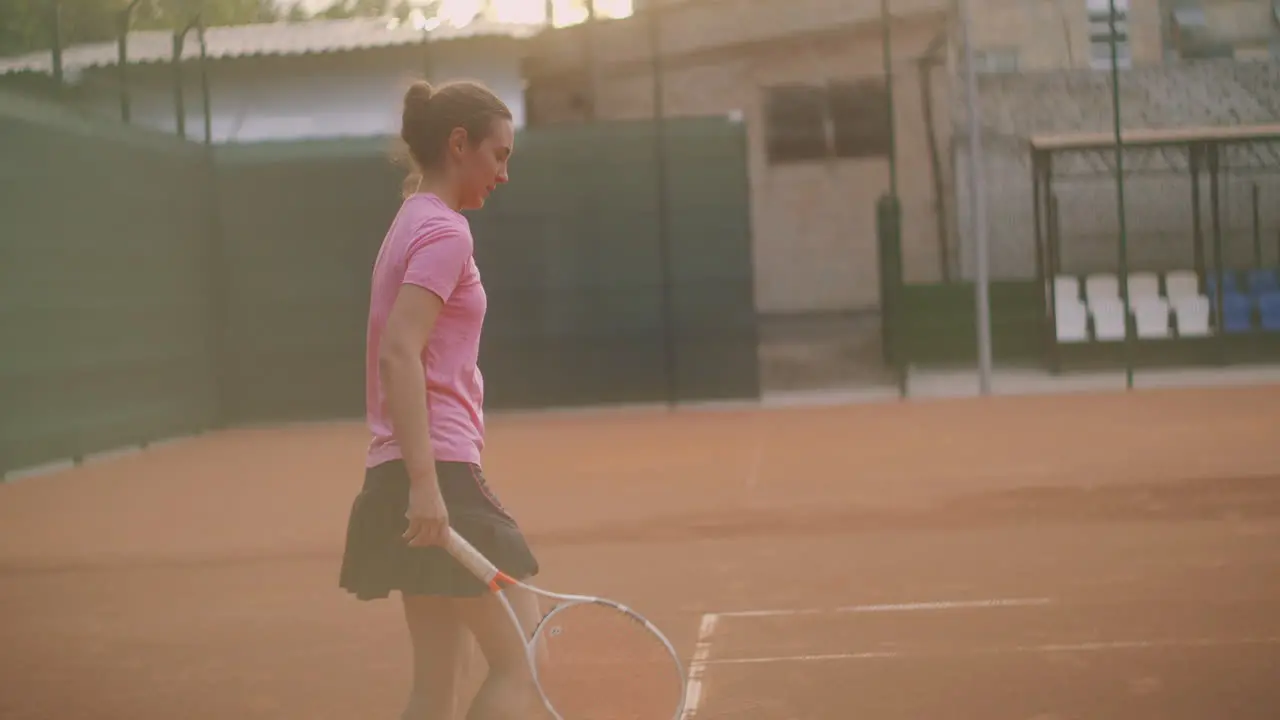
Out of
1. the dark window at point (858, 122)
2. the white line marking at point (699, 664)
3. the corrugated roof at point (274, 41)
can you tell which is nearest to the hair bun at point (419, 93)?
the white line marking at point (699, 664)

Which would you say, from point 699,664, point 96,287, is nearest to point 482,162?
point 699,664

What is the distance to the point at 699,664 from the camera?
4676mm

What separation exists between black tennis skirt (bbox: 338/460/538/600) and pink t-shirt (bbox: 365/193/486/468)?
0.04 metres

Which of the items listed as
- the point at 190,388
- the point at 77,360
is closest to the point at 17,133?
the point at 77,360

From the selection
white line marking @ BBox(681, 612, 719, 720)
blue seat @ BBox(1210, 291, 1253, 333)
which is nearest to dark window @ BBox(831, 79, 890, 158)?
blue seat @ BBox(1210, 291, 1253, 333)

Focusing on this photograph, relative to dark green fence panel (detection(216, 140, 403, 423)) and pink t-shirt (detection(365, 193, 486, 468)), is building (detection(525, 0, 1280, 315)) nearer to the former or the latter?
dark green fence panel (detection(216, 140, 403, 423))

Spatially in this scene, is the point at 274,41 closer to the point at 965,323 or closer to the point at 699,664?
the point at 965,323

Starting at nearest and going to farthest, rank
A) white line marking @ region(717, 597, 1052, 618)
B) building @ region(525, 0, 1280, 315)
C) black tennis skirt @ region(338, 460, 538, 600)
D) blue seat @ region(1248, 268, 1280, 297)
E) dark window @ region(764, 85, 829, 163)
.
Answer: black tennis skirt @ region(338, 460, 538, 600)
white line marking @ region(717, 597, 1052, 618)
blue seat @ region(1248, 268, 1280, 297)
building @ region(525, 0, 1280, 315)
dark window @ region(764, 85, 829, 163)

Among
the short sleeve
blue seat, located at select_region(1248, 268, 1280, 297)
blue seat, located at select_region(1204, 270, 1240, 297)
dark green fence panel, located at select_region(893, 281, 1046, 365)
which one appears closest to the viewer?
the short sleeve

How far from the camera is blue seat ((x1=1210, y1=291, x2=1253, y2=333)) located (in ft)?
54.0

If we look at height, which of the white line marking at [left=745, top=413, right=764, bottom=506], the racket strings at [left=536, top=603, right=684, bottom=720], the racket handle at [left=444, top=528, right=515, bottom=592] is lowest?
the white line marking at [left=745, top=413, right=764, bottom=506]

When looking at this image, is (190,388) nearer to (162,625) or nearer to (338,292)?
(338,292)

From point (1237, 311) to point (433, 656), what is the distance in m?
15.2

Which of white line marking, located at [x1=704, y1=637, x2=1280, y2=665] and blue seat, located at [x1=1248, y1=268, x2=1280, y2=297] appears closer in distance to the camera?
white line marking, located at [x1=704, y1=637, x2=1280, y2=665]
